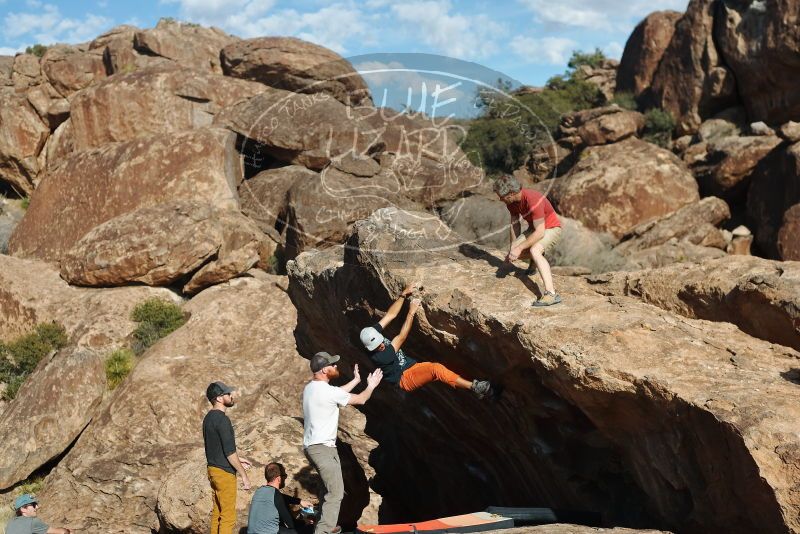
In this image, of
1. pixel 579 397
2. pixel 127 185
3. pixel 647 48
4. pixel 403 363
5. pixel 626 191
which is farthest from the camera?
pixel 647 48

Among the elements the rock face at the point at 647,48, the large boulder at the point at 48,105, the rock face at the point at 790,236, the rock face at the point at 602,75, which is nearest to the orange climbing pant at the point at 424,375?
the rock face at the point at 790,236

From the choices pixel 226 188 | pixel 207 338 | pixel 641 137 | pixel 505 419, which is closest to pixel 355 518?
pixel 505 419

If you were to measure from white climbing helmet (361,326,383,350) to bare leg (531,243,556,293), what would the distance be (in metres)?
1.65

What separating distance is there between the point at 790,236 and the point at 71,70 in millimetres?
24371

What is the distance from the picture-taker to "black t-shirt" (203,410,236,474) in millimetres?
9156

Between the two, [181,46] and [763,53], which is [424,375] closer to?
[763,53]

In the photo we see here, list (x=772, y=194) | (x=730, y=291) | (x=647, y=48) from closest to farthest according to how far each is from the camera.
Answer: (x=730, y=291) < (x=772, y=194) < (x=647, y=48)

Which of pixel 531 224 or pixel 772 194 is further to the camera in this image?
pixel 772 194

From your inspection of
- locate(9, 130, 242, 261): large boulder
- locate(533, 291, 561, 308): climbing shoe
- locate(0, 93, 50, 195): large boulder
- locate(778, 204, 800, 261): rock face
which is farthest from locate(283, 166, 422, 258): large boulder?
locate(533, 291, 561, 308): climbing shoe

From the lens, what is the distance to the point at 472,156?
34594mm

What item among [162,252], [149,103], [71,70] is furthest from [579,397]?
[71,70]

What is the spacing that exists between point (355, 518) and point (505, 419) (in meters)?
3.11

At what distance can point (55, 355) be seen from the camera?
2017 cm

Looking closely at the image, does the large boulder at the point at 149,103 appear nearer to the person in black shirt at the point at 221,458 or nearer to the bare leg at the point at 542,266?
the person in black shirt at the point at 221,458
